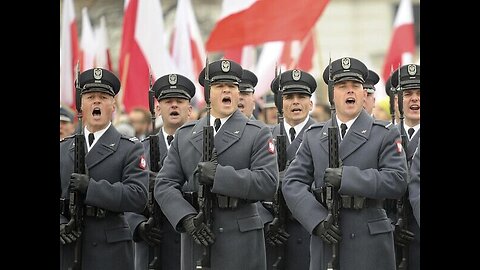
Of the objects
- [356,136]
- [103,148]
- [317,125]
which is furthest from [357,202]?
[103,148]

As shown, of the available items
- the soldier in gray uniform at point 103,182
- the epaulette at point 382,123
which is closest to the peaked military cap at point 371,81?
the epaulette at point 382,123

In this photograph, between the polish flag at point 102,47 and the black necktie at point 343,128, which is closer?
the black necktie at point 343,128

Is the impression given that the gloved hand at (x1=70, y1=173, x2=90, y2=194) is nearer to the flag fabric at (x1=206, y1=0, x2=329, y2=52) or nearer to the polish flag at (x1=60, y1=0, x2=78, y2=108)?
the polish flag at (x1=60, y1=0, x2=78, y2=108)

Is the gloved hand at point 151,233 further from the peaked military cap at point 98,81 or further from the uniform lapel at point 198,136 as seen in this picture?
the peaked military cap at point 98,81

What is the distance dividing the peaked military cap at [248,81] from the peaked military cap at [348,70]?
80 cm

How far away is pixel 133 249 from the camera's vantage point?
879cm

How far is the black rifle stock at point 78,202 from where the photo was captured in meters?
8.49

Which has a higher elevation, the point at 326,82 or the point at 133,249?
Result: the point at 326,82

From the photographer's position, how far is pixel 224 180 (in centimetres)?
801

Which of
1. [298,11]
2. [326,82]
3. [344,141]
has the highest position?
[298,11]

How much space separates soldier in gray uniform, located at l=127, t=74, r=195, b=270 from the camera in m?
8.73

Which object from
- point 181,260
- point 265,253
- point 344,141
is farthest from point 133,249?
point 344,141

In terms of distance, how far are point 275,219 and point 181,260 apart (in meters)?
0.88
